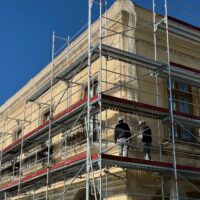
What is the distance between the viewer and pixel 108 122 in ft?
45.6

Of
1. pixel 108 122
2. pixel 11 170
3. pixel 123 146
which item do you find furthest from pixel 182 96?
pixel 11 170

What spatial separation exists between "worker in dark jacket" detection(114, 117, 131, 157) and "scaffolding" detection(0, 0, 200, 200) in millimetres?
235

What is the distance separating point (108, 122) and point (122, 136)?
1.64 metres

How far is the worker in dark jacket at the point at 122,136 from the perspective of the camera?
1227 centimetres

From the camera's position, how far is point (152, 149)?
13250 millimetres

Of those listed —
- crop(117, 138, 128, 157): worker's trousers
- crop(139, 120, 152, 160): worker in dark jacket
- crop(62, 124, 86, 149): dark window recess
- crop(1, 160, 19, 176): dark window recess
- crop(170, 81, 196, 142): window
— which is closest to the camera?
crop(117, 138, 128, 157): worker's trousers

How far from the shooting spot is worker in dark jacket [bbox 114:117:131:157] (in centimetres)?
1227

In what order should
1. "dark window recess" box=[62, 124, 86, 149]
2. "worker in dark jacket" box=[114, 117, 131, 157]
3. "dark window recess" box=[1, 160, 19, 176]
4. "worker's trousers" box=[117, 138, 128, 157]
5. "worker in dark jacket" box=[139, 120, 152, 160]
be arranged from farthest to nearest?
"dark window recess" box=[1, 160, 19, 176] < "dark window recess" box=[62, 124, 86, 149] < "worker in dark jacket" box=[139, 120, 152, 160] < "worker in dark jacket" box=[114, 117, 131, 157] < "worker's trousers" box=[117, 138, 128, 157]

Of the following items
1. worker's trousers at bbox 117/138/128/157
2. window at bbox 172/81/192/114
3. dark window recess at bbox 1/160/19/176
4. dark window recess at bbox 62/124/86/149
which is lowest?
worker's trousers at bbox 117/138/128/157

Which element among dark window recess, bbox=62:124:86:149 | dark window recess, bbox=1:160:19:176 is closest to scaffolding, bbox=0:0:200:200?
dark window recess, bbox=62:124:86:149

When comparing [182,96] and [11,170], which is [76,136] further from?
[11,170]

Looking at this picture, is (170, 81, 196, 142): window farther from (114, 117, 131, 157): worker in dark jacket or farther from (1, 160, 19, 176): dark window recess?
(1, 160, 19, 176): dark window recess

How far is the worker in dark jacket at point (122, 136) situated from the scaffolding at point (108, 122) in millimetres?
235

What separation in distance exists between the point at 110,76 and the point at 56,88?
4.27 meters
